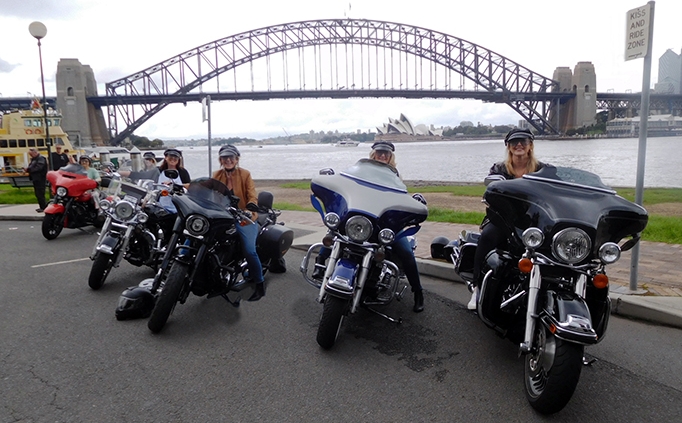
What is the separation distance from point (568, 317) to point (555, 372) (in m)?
0.27

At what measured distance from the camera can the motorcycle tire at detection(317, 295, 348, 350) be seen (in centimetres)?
344

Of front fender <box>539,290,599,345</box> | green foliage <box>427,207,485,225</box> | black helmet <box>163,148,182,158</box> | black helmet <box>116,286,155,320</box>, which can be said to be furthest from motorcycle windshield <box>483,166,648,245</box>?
green foliage <box>427,207,485,225</box>

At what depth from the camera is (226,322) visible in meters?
4.13

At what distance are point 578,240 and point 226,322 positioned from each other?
2617mm

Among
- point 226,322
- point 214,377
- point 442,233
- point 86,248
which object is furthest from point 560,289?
point 86,248

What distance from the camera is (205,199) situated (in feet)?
13.2

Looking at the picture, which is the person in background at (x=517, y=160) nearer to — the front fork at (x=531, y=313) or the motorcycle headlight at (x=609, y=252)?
the front fork at (x=531, y=313)

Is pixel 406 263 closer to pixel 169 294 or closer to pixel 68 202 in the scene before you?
pixel 169 294

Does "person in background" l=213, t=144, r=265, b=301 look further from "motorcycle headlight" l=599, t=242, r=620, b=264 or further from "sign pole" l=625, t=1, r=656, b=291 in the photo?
"sign pole" l=625, t=1, r=656, b=291

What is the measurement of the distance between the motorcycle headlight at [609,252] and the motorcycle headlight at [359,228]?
1403mm

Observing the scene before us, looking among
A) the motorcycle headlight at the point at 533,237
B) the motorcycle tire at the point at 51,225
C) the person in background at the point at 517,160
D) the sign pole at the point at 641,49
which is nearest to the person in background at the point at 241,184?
the person in background at the point at 517,160

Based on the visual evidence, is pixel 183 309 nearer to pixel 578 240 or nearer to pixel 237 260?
pixel 237 260

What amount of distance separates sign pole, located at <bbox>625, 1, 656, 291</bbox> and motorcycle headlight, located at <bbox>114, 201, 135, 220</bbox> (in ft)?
14.6

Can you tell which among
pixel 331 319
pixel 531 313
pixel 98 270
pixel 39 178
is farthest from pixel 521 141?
pixel 39 178
